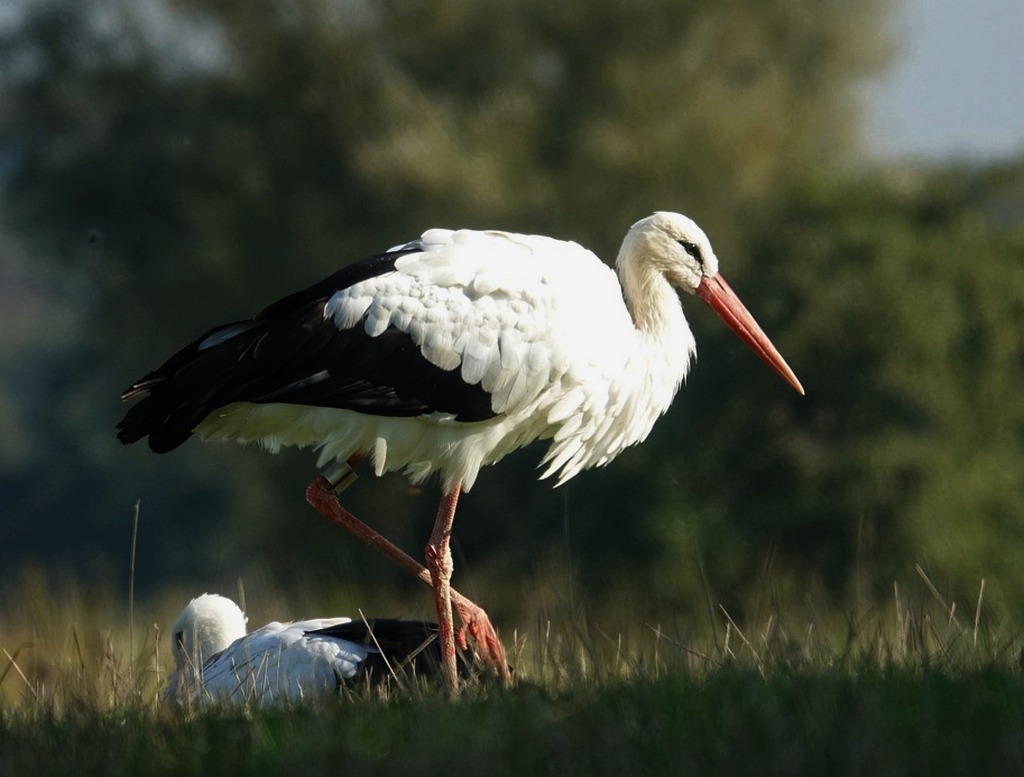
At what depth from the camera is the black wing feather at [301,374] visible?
6.46 meters

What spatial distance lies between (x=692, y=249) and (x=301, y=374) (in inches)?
71.5

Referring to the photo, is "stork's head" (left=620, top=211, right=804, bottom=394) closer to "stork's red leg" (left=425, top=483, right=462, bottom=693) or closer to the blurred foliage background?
"stork's red leg" (left=425, top=483, right=462, bottom=693)

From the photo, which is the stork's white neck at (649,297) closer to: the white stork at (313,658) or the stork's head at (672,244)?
the stork's head at (672,244)

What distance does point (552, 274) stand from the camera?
22.3 ft

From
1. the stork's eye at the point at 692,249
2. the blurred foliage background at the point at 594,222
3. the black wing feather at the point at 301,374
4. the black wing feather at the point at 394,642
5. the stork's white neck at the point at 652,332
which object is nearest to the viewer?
the black wing feather at the point at 394,642

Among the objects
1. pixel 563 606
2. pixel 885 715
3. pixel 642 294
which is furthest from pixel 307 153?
pixel 885 715

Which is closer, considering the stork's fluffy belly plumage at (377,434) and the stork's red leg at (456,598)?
the stork's red leg at (456,598)

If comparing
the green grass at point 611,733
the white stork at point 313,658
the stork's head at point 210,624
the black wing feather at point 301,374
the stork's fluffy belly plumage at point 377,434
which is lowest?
the green grass at point 611,733

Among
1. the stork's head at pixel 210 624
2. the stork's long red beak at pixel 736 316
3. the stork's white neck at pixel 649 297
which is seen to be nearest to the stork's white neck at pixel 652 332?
the stork's white neck at pixel 649 297

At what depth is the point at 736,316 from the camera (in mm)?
7828

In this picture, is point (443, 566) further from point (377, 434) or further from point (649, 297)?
point (649, 297)

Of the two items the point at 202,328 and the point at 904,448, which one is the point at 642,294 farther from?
the point at 202,328

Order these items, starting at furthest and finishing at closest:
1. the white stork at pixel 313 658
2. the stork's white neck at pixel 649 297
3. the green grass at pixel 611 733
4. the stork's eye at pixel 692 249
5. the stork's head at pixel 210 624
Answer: the stork's head at pixel 210 624 < the stork's eye at pixel 692 249 < the stork's white neck at pixel 649 297 < the white stork at pixel 313 658 < the green grass at pixel 611 733

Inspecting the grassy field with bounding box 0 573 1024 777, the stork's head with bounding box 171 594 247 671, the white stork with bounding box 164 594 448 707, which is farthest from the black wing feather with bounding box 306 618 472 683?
the stork's head with bounding box 171 594 247 671
